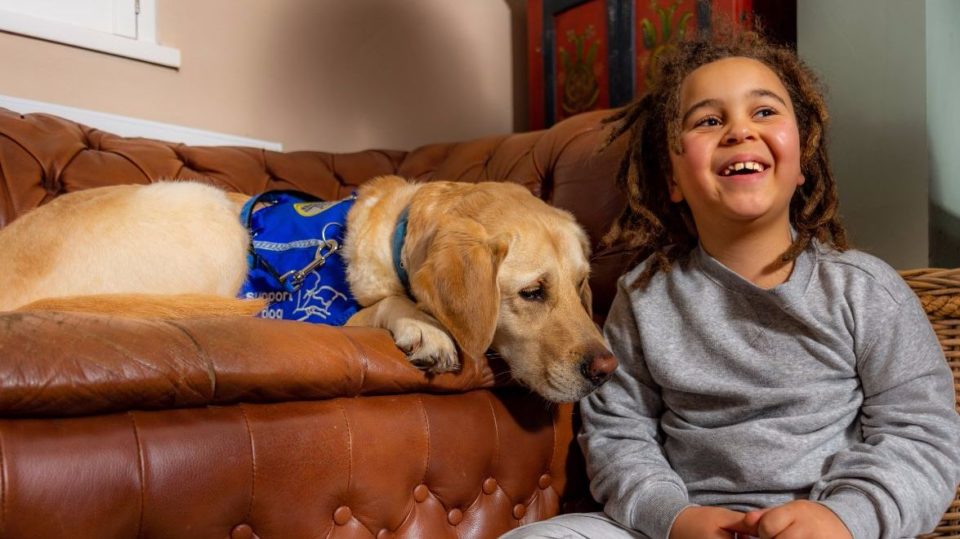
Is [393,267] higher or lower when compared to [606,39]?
lower

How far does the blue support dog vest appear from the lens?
72.6 inches

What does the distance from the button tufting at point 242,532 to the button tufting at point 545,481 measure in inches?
25.0

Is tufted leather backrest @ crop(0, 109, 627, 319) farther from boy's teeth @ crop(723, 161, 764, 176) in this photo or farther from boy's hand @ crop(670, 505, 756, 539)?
boy's hand @ crop(670, 505, 756, 539)

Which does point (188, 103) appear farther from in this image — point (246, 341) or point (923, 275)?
point (923, 275)

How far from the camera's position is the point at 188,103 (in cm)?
296

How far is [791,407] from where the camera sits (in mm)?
1310

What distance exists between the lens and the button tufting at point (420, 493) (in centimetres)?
132

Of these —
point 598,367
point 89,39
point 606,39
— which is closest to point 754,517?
point 598,367

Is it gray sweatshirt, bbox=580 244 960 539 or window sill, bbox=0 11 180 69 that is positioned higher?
window sill, bbox=0 11 180 69

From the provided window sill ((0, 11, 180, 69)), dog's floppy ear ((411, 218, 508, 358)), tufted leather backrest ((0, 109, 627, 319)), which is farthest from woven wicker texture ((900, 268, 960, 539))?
window sill ((0, 11, 180, 69))

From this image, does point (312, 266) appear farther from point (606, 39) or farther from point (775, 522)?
point (606, 39)

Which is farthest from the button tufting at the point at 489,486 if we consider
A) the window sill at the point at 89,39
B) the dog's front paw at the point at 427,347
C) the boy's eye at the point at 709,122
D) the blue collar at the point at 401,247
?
the window sill at the point at 89,39

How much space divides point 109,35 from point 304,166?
34.1 inches

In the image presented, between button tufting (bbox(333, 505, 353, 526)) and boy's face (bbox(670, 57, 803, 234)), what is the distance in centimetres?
87
